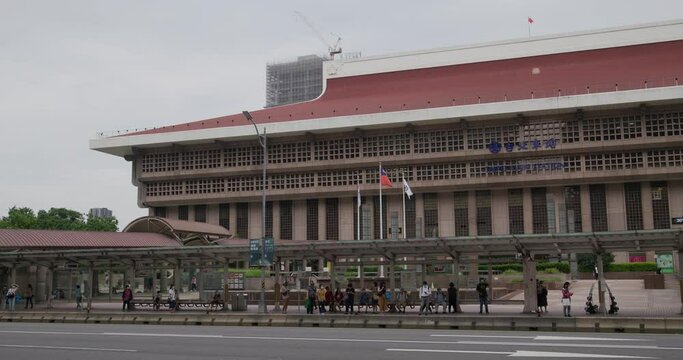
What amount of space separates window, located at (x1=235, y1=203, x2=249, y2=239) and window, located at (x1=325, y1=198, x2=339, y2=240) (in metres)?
8.83

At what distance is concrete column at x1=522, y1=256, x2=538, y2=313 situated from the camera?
29.0m

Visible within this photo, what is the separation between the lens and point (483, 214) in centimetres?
6838

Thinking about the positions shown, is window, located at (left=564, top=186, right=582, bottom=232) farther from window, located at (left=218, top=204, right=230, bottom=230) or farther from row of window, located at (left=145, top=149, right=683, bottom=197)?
window, located at (left=218, top=204, right=230, bottom=230)

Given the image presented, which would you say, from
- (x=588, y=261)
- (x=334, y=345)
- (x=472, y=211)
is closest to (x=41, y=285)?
(x=334, y=345)

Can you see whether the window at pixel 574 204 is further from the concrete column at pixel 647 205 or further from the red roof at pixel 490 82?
the red roof at pixel 490 82

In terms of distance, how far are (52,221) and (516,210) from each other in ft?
215

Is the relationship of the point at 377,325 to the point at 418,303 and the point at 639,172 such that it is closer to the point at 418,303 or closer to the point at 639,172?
the point at 418,303

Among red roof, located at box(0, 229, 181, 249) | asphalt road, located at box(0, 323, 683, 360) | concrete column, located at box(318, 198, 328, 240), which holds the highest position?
concrete column, located at box(318, 198, 328, 240)

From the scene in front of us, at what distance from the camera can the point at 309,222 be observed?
73562 mm

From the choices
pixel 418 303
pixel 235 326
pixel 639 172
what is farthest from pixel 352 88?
pixel 235 326

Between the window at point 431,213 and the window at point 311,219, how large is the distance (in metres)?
11.3

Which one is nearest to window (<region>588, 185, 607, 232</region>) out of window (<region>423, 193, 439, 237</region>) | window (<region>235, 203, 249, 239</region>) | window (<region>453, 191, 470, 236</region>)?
window (<region>453, 191, 470, 236</region>)

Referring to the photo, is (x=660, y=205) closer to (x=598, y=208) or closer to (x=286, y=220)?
(x=598, y=208)

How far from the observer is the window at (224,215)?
7588 centimetres
